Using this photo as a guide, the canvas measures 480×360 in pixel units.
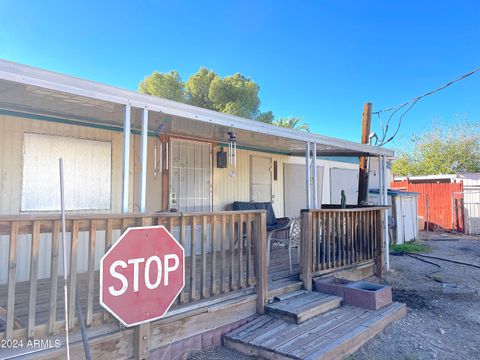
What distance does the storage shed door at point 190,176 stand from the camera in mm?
5309

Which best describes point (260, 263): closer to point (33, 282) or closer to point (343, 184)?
point (33, 282)

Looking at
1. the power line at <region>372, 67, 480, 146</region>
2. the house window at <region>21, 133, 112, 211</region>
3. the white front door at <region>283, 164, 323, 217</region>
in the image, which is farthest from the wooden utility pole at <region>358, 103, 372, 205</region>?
the house window at <region>21, 133, 112, 211</region>

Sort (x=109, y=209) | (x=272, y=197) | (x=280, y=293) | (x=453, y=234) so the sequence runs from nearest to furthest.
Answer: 1. (x=280, y=293)
2. (x=109, y=209)
3. (x=272, y=197)
4. (x=453, y=234)

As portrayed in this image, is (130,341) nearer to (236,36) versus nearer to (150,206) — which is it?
(150,206)

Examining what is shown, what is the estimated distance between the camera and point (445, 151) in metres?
19.5

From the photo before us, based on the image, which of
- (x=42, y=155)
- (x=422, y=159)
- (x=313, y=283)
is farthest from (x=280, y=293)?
(x=422, y=159)

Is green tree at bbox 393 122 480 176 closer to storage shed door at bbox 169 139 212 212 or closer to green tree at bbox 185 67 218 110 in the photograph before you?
green tree at bbox 185 67 218 110

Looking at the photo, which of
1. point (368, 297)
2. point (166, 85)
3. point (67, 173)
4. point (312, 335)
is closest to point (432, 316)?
point (368, 297)

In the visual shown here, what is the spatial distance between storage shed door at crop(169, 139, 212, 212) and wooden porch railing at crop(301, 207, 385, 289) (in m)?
2.02

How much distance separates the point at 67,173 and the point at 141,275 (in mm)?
2411

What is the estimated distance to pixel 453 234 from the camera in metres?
12.1

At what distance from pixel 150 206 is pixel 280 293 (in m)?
2.26

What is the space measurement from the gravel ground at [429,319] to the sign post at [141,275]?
0.76 meters

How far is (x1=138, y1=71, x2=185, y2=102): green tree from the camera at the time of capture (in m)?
14.0
